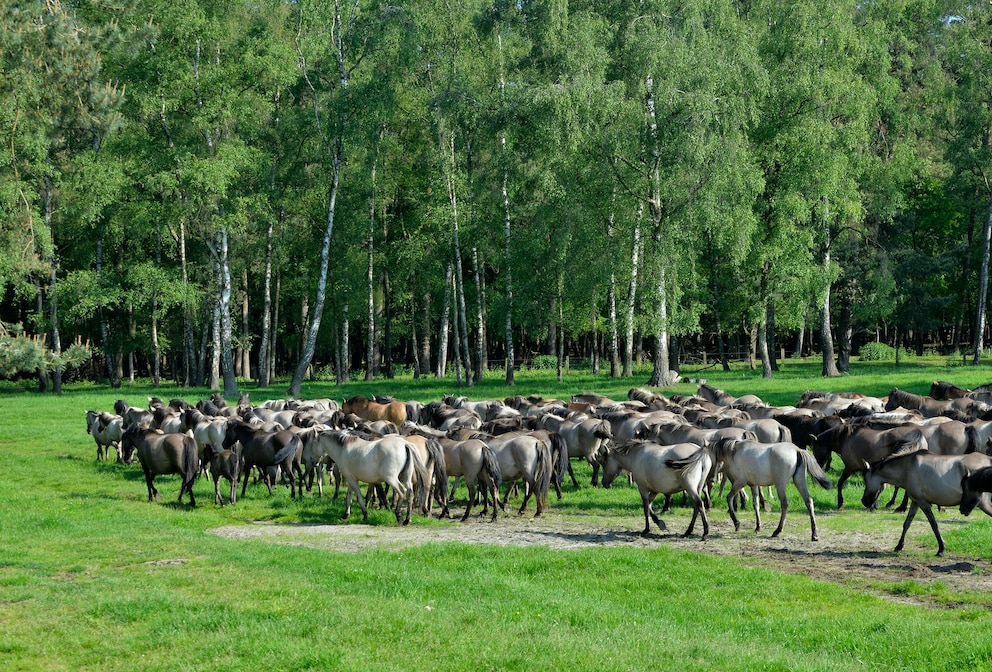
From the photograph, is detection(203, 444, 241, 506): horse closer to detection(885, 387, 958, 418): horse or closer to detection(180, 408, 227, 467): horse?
detection(180, 408, 227, 467): horse

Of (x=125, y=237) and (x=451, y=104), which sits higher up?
(x=451, y=104)

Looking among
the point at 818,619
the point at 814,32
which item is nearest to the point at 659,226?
the point at 814,32

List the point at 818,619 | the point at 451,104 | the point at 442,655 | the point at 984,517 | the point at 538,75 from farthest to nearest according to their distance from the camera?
the point at 538,75 → the point at 451,104 → the point at 984,517 → the point at 818,619 → the point at 442,655

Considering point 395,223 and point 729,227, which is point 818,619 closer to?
point 729,227

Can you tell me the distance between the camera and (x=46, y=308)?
5972 centimetres

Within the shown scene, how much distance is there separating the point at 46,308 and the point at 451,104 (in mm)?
31879

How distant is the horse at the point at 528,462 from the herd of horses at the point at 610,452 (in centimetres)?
2

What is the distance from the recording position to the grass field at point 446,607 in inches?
347

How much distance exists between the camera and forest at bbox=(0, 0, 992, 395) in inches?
1603

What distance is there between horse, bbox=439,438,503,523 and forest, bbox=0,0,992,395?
67.9 feet

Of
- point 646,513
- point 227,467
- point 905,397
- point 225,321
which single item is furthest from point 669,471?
point 225,321

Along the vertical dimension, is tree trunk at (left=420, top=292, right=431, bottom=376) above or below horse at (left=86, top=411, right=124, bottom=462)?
above

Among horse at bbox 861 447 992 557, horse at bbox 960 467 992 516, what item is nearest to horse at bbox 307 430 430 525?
horse at bbox 861 447 992 557

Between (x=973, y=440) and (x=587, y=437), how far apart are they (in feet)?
25.9
